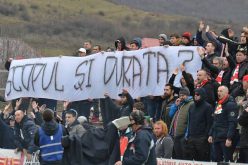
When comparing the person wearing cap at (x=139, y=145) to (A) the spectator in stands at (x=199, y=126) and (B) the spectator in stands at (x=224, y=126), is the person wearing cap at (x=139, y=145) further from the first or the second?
(A) the spectator in stands at (x=199, y=126)

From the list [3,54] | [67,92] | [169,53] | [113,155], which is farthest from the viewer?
[3,54]

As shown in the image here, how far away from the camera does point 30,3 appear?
78938 mm

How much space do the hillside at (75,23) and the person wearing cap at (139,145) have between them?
37070mm

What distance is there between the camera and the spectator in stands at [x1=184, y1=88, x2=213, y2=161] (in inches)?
727

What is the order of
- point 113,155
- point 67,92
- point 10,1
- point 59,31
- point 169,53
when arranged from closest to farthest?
point 113,155 → point 169,53 → point 67,92 → point 59,31 → point 10,1

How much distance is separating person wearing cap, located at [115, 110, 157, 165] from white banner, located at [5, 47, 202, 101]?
14.3ft

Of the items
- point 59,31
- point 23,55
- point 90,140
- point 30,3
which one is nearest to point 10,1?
point 30,3

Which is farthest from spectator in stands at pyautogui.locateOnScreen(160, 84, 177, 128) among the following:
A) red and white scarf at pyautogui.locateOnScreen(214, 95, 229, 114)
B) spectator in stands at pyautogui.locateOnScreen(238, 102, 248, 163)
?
spectator in stands at pyautogui.locateOnScreen(238, 102, 248, 163)

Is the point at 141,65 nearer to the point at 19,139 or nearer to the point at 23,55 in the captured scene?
the point at 19,139

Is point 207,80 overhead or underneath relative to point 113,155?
overhead

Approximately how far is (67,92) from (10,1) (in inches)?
2161

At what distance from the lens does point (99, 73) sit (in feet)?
73.6

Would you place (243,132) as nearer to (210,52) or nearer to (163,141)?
(163,141)

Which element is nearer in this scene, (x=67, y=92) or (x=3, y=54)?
(x=67, y=92)
